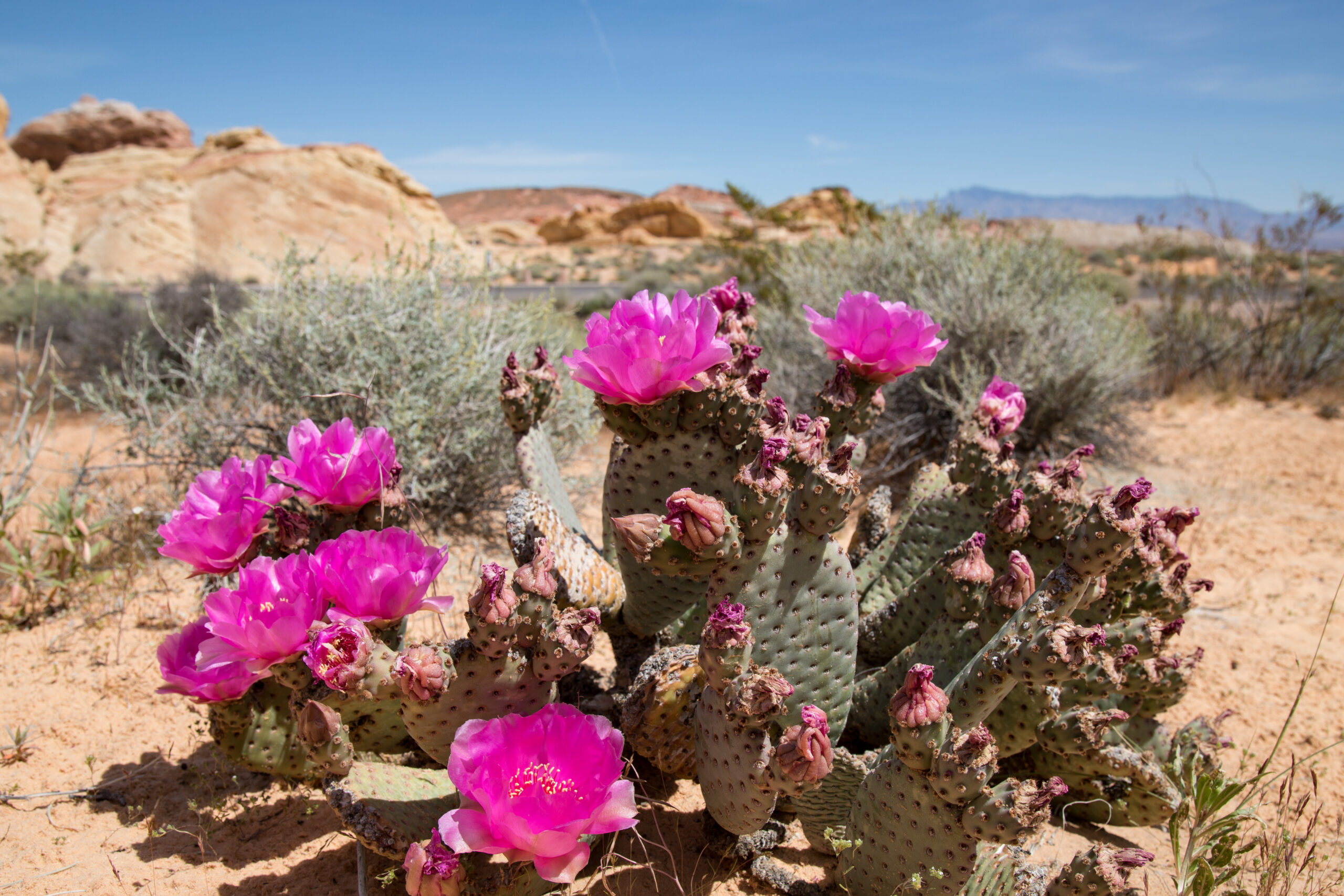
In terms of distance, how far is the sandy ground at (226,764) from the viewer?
1.84 m

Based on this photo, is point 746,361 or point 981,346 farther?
point 981,346

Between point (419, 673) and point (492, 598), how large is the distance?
17 centimetres

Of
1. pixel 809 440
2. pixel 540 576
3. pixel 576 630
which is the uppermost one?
pixel 809 440

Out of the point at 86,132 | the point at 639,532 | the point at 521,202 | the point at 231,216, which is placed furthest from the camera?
the point at 521,202

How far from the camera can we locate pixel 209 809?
2.10 metres

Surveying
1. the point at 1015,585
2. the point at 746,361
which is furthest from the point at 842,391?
the point at 1015,585

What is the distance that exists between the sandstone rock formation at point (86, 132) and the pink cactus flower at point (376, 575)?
35.7 m

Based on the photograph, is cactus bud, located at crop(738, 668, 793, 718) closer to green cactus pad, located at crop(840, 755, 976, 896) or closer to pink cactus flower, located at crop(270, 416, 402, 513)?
green cactus pad, located at crop(840, 755, 976, 896)

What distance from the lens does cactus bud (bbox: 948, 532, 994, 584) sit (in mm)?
1744

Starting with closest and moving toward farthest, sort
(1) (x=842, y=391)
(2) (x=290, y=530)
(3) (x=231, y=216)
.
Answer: (2) (x=290, y=530)
(1) (x=842, y=391)
(3) (x=231, y=216)

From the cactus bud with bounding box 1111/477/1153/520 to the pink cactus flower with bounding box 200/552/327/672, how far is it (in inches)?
62.1

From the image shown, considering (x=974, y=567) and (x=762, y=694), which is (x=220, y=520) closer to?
(x=762, y=694)

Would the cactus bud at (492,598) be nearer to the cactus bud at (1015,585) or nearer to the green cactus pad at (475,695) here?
the green cactus pad at (475,695)

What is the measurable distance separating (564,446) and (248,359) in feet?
5.80
